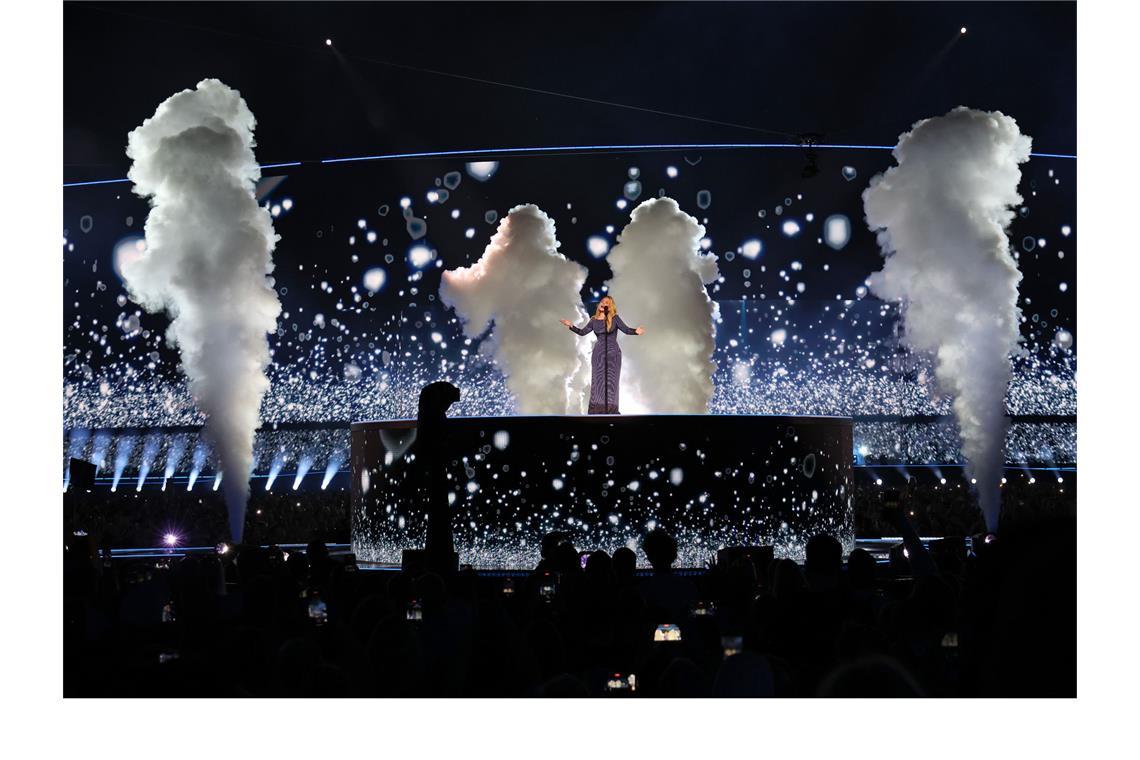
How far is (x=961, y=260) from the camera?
1945 cm

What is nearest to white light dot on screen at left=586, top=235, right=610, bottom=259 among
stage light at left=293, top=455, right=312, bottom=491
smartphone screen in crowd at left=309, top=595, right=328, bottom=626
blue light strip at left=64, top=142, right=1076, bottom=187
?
blue light strip at left=64, top=142, right=1076, bottom=187

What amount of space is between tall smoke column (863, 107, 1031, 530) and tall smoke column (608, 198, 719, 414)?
3.29 metres

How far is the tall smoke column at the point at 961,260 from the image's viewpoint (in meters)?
18.0

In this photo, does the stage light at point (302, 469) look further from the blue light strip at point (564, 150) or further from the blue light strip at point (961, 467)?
the blue light strip at point (961, 467)

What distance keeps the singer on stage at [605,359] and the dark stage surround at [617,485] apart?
3.38 meters

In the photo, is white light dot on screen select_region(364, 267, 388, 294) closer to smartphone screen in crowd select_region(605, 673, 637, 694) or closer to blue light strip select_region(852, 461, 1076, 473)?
blue light strip select_region(852, 461, 1076, 473)

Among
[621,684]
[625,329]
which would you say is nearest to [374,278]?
[625,329]

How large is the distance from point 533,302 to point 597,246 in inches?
60.8

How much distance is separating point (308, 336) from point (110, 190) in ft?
15.3

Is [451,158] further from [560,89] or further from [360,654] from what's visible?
[360,654]

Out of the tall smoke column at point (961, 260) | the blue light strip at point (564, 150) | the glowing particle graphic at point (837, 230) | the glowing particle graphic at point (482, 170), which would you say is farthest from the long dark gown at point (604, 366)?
the glowing particle graphic at point (837, 230)

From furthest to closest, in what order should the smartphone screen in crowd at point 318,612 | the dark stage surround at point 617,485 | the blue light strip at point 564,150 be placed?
the blue light strip at point 564,150 → the dark stage surround at point 617,485 → the smartphone screen in crowd at point 318,612

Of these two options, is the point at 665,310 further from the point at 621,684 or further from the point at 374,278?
the point at 621,684

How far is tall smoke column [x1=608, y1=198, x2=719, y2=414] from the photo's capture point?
19.8 metres
